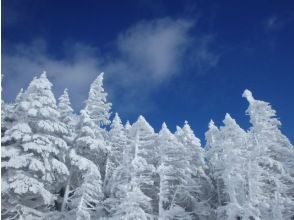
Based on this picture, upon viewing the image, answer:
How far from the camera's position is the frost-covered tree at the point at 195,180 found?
40625mm

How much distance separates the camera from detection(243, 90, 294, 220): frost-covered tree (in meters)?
35.3

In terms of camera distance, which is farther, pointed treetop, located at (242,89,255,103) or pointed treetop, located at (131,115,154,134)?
pointed treetop, located at (242,89,255,103)

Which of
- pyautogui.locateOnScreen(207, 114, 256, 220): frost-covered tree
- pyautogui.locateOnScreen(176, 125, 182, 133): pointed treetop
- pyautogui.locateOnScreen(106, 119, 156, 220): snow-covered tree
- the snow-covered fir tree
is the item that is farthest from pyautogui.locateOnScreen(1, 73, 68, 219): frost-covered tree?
pyautogui.locateOnScreen(176, 125, 182, 133): pointed treetop

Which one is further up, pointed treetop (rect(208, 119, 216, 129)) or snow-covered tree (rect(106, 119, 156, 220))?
pointed treetop (rect(208, 119, 216, 129))

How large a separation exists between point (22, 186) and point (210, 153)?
2642 centimetres

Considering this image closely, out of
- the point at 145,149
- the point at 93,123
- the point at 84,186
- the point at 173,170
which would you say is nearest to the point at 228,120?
the point at 173,170

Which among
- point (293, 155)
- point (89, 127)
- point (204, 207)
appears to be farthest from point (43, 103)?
point (293, 155)

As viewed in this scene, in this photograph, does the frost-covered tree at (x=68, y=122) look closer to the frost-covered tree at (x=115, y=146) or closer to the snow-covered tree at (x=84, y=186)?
the snow-covered tree at (x=84, y=186)

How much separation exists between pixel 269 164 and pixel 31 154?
80.2 ft

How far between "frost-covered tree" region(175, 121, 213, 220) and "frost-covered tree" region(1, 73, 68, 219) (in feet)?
51.9

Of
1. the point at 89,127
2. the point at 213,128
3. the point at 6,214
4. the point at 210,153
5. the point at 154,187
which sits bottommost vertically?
the point at 6,214

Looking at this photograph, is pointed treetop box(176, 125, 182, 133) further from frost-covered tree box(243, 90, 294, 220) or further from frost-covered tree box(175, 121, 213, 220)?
frost-covered tree box(243, 90, 294, 220)

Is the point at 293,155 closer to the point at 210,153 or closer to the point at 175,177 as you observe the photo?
Answer: the point at 210,153

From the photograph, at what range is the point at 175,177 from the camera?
1560 inches
